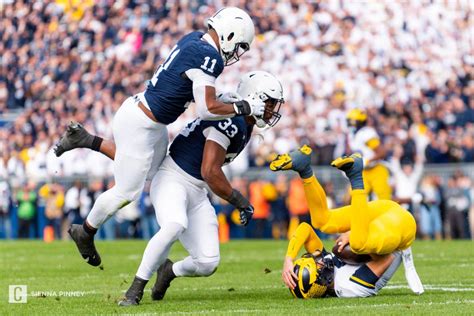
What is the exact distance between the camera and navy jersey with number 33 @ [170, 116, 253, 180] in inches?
291

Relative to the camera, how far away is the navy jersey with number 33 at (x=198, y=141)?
7.38 m

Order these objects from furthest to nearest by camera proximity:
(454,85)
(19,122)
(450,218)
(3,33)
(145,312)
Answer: (3,33) < (19,122) < (454,85) < (450,218) < (145,312)

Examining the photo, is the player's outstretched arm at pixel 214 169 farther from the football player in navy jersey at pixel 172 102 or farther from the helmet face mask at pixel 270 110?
the helmet face mask at pixel 270 110

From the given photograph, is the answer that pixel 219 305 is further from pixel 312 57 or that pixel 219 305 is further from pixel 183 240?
pixel 312 57

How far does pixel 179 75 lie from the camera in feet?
23.8

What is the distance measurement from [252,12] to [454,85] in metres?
5.48

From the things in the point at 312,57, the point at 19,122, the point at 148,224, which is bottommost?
the point at 148,224

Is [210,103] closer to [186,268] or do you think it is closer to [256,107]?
[256,107]

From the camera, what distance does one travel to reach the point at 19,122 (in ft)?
77.4

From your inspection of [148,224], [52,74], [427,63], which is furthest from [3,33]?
[427,63]

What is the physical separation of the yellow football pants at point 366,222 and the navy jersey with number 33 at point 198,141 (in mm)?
554

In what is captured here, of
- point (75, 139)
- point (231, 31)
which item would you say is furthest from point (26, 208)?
point (231, 31)

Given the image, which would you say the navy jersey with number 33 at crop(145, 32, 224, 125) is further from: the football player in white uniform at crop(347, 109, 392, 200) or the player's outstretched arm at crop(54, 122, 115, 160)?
the football player in white uniform at crop(347, 109, 392, 200)

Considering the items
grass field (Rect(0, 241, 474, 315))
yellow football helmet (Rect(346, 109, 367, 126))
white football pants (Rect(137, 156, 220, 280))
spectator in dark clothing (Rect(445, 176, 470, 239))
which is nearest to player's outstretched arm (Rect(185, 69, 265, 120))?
white football pants (Rect(137, 156, 220, 280))
